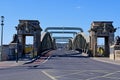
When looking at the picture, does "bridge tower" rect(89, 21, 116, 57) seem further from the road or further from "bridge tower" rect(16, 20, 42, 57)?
the road

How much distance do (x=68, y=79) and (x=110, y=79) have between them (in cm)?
284

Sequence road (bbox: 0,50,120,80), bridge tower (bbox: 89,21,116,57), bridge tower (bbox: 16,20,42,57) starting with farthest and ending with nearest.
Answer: bridge tower (bbox: 89,21,116,57) → bridge tower (bbox: 16,20,42,57) → road (bbox: 0,50,120,80)

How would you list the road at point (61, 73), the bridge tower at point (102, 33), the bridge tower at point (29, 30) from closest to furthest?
the road at point (61, 73)
the bridge tower at point (29, 30)
the bridge tower at point (102, 33)

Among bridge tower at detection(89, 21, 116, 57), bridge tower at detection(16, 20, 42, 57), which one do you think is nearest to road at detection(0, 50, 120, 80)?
bridge tower at detection(89, 21, 116, 57)

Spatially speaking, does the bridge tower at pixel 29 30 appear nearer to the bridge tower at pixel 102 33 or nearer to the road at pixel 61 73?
the bridge tower at pixel 102 33

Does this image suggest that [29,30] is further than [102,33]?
Yes

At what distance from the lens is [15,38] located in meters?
90.9

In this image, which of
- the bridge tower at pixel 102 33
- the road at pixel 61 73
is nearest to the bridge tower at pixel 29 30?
the bridge tower at pixel 102 33

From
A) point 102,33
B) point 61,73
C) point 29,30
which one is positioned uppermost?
point 29,30

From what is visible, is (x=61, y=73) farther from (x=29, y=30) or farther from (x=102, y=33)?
(x=102, y=33)

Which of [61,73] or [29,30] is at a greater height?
[29,30]

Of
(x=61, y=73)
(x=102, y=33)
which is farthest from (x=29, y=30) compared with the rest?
(x=61, y=73)

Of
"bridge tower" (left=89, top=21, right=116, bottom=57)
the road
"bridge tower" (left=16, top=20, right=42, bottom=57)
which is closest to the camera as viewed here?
the road

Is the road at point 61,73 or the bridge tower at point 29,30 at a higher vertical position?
the bridge tower at point 29,30
